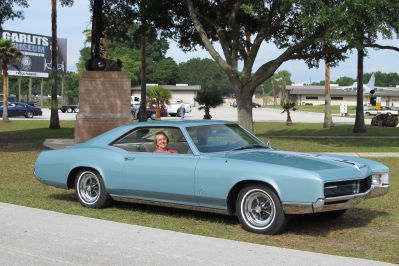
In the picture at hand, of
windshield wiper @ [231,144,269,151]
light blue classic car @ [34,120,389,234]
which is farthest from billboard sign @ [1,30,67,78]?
windshield wiper @ [231,144,269,151]

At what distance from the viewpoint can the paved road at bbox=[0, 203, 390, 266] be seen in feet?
18.1

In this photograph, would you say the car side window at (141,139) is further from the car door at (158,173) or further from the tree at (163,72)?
the tree at (163,72)

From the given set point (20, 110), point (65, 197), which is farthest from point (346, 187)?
point (20, 110)

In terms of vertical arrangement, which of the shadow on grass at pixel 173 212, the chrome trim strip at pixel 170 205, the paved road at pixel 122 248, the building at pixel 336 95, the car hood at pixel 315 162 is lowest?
the shadow on grass at pixel 173 212

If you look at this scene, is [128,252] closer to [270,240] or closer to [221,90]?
[270,240]

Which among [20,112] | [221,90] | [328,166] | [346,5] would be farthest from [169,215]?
[20,112]

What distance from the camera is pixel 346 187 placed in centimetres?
666

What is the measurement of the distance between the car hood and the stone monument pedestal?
37.3ft

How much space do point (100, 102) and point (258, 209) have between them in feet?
40.3

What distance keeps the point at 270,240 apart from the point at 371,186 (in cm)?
148

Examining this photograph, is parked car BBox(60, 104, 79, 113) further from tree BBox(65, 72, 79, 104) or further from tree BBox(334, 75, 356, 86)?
tree BBox(334, 75, 356, 86)

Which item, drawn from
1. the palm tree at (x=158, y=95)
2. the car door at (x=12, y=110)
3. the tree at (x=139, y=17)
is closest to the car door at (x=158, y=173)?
the tree at (x=139, y=17)

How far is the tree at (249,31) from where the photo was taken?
17812 millimetres

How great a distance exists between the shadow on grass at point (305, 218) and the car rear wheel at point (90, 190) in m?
0.31
